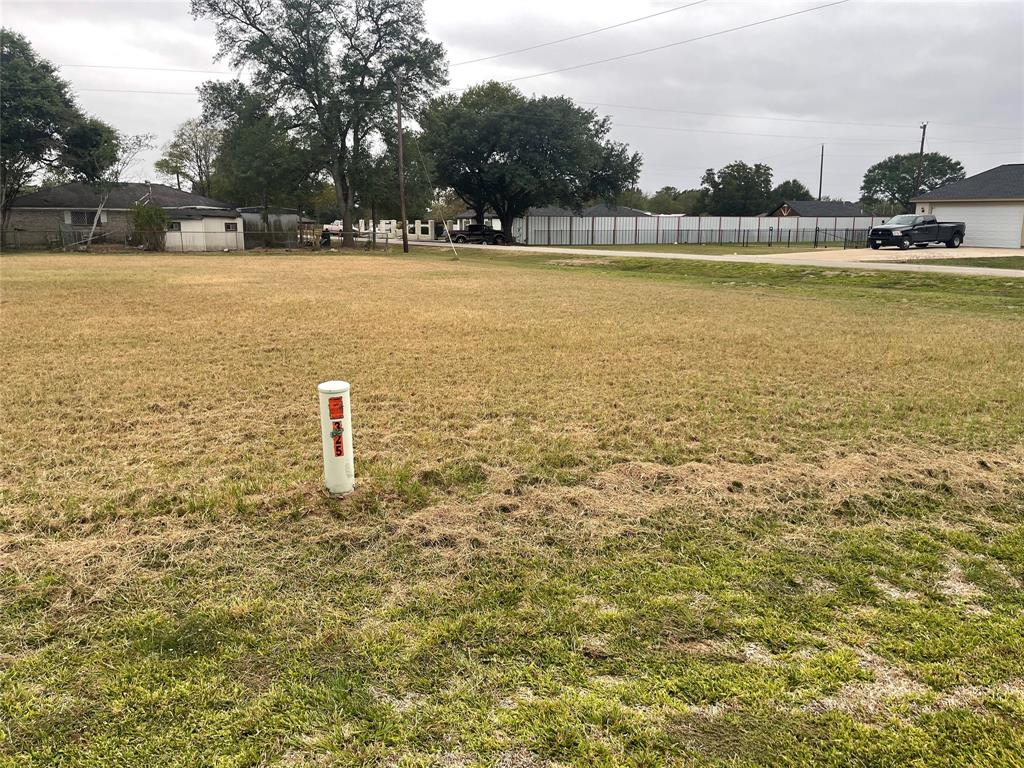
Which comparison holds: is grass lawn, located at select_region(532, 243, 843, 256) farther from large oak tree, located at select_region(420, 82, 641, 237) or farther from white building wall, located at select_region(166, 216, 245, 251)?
white building wall, located at select_region(166, 216, 245, 251)

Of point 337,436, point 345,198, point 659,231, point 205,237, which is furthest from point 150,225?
point 337,436

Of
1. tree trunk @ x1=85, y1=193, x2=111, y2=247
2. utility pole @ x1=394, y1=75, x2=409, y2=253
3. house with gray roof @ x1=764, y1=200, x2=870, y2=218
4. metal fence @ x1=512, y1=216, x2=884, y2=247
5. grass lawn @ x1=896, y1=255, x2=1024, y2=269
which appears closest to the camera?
grass lawn @ x1=896, y1=255, x2=1024, y2=269

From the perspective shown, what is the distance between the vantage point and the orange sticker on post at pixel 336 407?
3.85 metres

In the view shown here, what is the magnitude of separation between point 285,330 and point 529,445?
21.7ft

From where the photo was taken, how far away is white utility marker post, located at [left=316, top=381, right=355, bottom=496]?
3.85m

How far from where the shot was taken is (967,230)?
118 feet

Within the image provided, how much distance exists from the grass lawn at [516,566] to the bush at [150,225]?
110 ft

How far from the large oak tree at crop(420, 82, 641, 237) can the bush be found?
58.0 feet

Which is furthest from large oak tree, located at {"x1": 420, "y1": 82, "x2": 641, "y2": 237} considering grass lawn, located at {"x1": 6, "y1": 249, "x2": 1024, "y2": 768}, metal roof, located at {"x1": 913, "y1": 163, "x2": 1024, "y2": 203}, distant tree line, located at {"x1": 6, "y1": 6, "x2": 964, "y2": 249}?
grass lawn, located at {"x1": 6, "y1": 249, "x2": 1024, "y2": 768}

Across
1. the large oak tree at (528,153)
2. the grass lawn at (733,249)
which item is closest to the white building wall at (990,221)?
the grass lawn at (733,249)

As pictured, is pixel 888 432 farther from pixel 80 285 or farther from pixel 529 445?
pixel 80 285

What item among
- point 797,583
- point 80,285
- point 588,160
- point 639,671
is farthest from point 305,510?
point 588,160

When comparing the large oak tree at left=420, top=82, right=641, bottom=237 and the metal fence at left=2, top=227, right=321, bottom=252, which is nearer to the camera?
the metal fence at left=2, top=227, right=321, bottom=252

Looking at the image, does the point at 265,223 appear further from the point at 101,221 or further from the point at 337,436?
the point at 337,436
